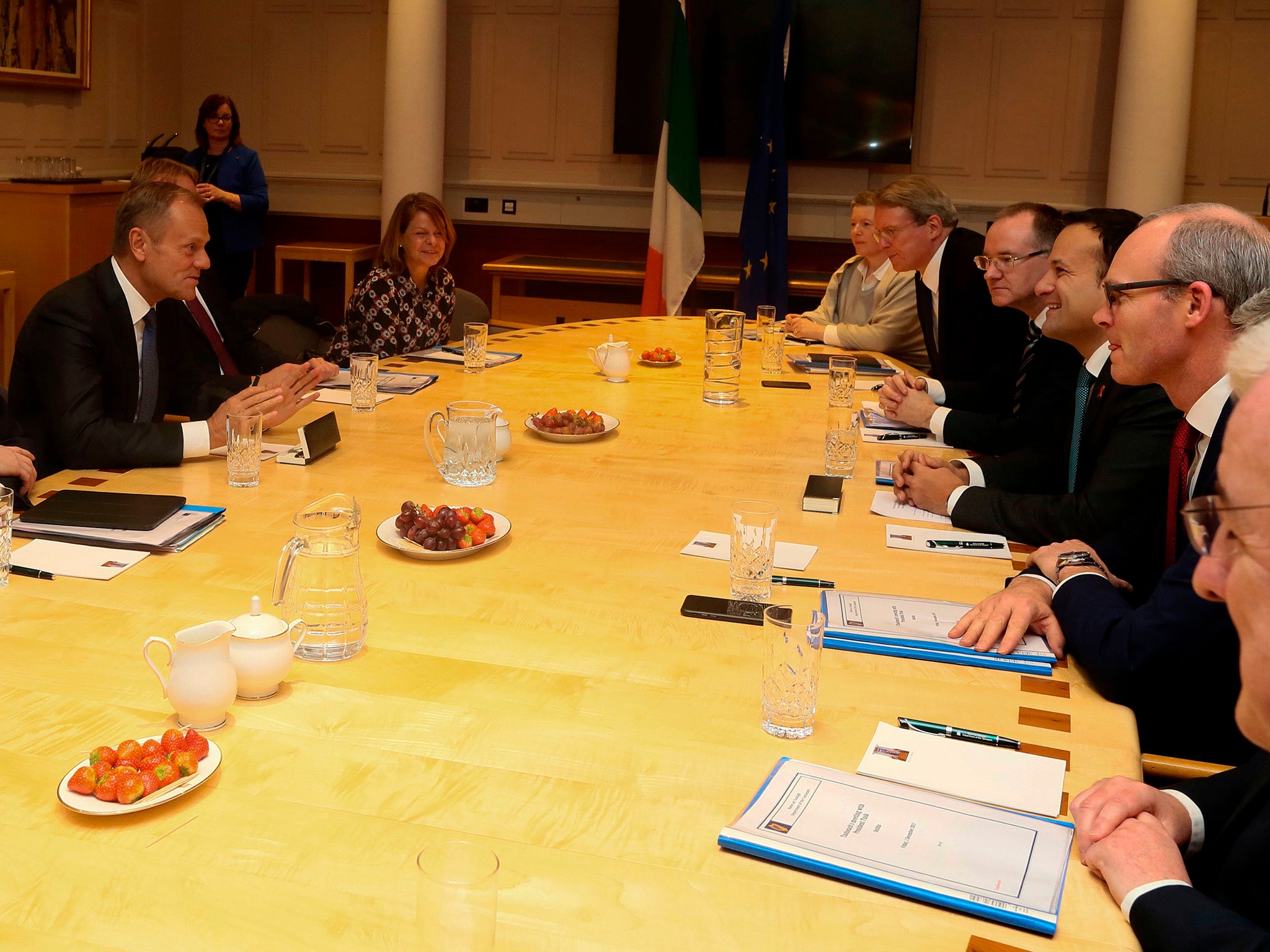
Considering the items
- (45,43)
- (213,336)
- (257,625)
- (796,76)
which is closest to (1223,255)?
(257,625)

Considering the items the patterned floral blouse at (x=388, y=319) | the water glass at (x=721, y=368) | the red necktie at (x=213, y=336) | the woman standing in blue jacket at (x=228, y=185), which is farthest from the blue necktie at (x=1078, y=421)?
the woman standing in blue jacket at (x=228, y=185)

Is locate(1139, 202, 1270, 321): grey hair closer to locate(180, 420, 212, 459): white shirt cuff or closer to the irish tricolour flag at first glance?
locate(180, 420, 212, 459): white shirt cuff

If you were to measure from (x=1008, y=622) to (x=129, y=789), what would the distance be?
1186 mm

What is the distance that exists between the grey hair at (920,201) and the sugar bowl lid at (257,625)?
3.20m

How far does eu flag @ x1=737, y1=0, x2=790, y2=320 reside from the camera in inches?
267

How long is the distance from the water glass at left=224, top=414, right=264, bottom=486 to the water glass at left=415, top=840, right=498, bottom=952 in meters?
1.60

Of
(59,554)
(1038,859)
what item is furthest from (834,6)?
(1038,859)

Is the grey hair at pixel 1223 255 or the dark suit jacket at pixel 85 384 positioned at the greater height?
the grey hair at pixel 1223 255

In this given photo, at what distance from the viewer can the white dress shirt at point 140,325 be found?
244 centimetres

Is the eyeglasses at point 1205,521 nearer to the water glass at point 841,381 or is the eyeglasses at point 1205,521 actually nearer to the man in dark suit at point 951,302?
the water glass at point 841,381

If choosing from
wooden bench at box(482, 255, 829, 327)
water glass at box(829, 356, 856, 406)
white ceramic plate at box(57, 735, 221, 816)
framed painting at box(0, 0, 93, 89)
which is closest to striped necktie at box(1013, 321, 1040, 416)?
water glass at box(829, 356, 856, 406)

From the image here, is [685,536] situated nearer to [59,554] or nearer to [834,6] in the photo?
[59,554]

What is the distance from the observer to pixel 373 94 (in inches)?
303

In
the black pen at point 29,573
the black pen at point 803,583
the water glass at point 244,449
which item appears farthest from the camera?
the water glass at point 244,449
